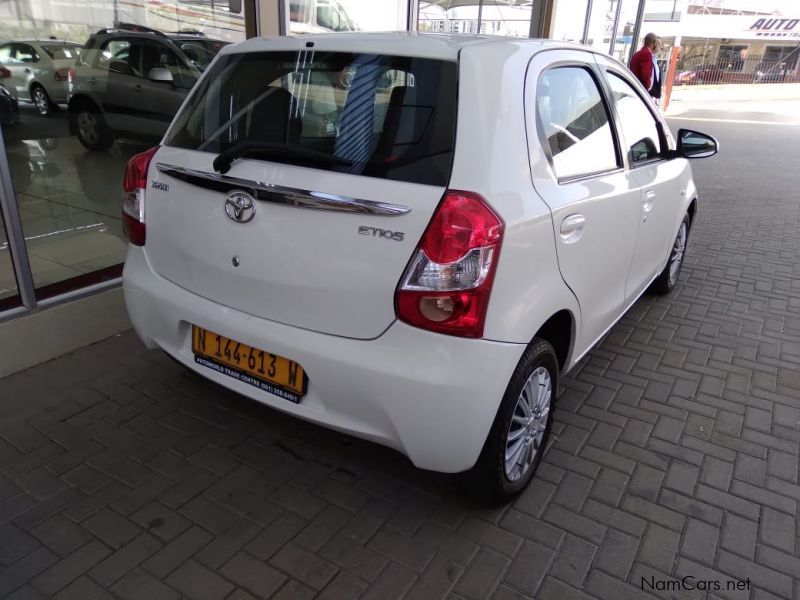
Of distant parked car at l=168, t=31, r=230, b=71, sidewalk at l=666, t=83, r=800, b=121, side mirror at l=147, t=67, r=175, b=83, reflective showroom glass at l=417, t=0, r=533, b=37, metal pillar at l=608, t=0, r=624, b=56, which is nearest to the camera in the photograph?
side mirror at l=147, t=67, r=175, b=83

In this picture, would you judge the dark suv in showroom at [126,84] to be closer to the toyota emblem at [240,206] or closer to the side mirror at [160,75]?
the side mirror at [160,75]

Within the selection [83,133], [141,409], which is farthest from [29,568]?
[83,133]

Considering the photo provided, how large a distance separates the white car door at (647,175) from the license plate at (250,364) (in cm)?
197

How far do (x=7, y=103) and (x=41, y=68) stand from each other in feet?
1.83

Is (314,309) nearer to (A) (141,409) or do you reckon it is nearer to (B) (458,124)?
(B) (458,124)

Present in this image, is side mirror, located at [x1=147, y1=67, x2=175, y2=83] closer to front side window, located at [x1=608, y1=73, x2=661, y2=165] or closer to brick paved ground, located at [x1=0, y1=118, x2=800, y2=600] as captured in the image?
brick paved ground, located at [x1=0, y1=118, x2=800, y2=600]

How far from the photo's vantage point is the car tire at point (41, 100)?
4.38 m

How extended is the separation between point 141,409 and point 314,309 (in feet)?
4.63

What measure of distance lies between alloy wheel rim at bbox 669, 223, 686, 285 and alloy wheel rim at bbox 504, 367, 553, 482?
256 cm

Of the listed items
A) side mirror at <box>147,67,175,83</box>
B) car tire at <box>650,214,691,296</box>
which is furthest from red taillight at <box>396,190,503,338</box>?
side mirror at <box>147,67,175,83</box>

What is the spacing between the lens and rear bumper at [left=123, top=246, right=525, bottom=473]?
200 centimetres

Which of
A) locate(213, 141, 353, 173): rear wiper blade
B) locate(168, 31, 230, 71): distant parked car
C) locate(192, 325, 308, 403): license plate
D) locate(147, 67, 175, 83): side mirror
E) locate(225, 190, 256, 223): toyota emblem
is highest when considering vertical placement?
locate(168, 31, 230, 71): distant parked car

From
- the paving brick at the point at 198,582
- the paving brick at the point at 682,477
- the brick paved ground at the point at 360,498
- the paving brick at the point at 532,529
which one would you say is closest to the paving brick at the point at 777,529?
the brick paved ground at the point at 360,498

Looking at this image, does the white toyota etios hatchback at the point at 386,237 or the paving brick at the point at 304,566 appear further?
the paving brick at the point at 304,566
